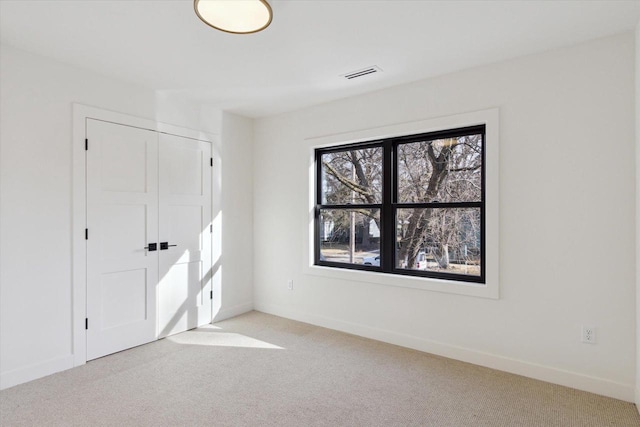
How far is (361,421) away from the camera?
2.24 meters

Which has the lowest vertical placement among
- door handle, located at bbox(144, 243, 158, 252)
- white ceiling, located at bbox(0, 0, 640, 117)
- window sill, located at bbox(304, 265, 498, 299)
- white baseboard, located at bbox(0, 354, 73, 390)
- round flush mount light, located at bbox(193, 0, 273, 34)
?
white baseboard, located at bbox(0, 354, 73, 390)

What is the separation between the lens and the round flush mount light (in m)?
1.92

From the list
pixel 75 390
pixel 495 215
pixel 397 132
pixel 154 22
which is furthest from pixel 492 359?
pixel 154 22

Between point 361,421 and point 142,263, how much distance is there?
2493 mm

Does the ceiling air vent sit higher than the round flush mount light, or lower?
higher

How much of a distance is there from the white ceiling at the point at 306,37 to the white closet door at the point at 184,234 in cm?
80

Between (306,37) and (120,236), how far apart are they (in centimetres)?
241

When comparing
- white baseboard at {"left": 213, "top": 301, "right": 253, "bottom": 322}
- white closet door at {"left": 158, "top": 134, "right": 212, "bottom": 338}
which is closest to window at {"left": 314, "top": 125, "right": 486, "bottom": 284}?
white baseboard at {"left": 213, "top": 301, "right": 253, "bottom": 322}

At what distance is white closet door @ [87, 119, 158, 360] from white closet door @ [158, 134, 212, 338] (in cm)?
11

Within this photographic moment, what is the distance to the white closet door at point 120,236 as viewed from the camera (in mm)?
3170

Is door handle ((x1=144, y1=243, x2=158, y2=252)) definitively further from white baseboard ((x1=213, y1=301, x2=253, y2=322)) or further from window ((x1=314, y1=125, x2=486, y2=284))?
window ((x1=314, y1=125, x2=486, y2=284))

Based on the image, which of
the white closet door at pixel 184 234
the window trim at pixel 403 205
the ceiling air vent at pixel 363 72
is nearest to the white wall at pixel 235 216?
the white closet door at pixel 184 234

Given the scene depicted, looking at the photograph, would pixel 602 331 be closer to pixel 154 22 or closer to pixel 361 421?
pixel 361 421

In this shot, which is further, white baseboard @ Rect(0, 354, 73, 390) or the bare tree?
the bare tree
